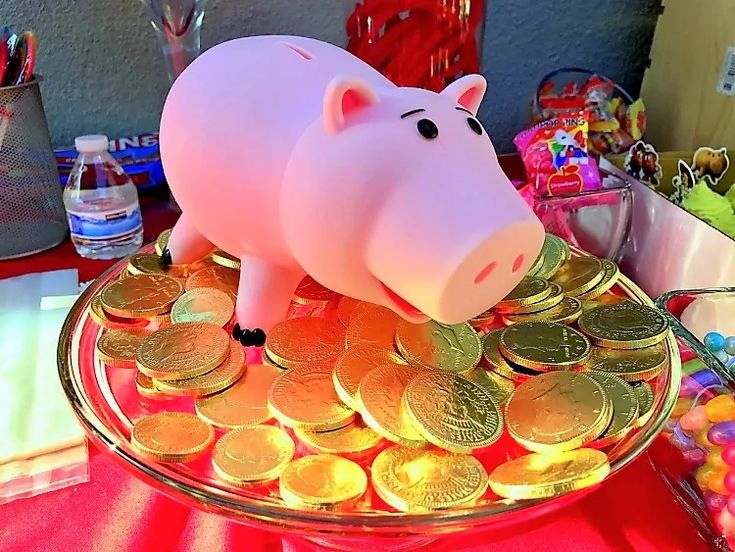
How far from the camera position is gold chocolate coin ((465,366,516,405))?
0.50m

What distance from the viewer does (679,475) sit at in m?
0.53

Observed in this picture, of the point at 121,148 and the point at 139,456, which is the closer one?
the point at 139,456

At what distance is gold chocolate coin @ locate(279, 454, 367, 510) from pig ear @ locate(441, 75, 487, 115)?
0.26 metres

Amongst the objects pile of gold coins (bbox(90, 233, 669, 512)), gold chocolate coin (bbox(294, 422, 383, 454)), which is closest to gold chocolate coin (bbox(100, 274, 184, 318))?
pile of gold coins (bbox(90, 233, 669, 512))

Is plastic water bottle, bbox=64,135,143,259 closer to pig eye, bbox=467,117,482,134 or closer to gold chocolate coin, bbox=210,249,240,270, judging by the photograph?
gold chocolate coin, bbox=210,249,240,270

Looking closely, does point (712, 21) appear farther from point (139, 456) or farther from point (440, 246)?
point (139, 456)

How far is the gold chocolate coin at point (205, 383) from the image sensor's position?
0.50 metres

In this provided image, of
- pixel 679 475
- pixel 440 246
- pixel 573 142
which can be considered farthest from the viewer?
pixel 573 142

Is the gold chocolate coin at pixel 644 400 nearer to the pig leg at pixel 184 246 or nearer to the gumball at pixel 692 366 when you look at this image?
the gumball at pixel 692 366

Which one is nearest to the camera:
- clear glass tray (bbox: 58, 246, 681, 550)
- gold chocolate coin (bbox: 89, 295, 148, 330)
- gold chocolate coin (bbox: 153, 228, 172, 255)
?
clear glass tray (bbox: 58, 246, 681, 550)

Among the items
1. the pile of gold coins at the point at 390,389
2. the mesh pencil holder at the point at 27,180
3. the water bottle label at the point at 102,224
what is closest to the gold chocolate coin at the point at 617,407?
the pile of gold coins at the point at 390,389

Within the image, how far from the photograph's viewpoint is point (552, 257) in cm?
68

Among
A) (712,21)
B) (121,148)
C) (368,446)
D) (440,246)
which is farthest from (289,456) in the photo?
(712,21)

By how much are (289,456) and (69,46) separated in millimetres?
774
